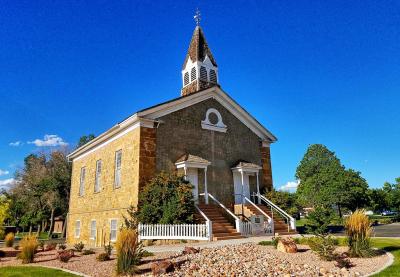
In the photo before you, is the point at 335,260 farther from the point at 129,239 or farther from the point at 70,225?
the point at 70,225

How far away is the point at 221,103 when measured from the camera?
23.2 m

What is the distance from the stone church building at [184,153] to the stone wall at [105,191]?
0.06 metres

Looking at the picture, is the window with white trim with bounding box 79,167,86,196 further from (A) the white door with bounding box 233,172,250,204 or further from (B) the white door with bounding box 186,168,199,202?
(A) the white door with bounding box 233,172,250,204

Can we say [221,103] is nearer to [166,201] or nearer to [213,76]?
[213,76]

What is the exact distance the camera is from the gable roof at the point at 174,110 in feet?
62.7

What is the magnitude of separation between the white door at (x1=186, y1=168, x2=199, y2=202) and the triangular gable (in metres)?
3.87

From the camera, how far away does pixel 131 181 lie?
1877 cm

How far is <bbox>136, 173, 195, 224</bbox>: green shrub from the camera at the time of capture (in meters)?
15.9

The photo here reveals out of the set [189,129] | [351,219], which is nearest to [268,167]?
[189,129]

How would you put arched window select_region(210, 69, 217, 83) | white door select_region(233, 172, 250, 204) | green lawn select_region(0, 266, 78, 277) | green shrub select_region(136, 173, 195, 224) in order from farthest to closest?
arched window select_region(210, 69, 217, 83) < white door select_region(233, 172, 250, 204) < green shrub select_region(136, 173, 195, 224) < green lawn select_region(0, 266, 78, 277)

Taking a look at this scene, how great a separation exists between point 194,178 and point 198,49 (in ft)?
35.7

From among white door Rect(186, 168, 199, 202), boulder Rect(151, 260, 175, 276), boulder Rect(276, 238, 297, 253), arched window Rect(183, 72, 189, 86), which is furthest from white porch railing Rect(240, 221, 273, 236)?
arched window Rect(183, 72, 189, 86)

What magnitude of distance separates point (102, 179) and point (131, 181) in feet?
16.7

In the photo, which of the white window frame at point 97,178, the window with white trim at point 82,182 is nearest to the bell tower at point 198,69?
the white window frame at point 97,178
